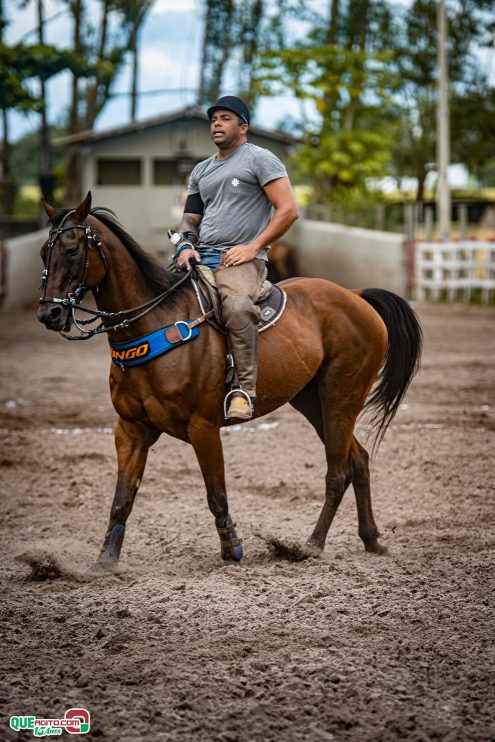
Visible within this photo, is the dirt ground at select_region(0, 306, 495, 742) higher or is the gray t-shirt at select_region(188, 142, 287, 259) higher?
the gray t-shirt at select_region(188, 142, 287, 259)

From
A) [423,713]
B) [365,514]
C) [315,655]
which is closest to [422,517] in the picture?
[365,514]

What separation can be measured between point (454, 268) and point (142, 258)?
16.9 metres

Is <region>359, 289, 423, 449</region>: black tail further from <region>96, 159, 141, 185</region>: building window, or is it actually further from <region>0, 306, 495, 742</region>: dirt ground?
<region>96, 159, 141, 185</region>: building window

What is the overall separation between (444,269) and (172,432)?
17251mm

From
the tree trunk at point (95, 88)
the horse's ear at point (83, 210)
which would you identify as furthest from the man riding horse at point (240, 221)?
the tree trunk at point (95, 88)

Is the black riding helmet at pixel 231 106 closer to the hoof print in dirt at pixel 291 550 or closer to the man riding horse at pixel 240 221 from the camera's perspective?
the man riding horse at pixel 240 221

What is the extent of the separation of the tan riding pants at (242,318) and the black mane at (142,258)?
0.31m

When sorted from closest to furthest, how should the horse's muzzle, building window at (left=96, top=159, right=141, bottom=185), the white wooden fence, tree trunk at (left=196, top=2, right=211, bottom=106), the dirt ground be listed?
the dirt ground < the horse's muzzle < the white wooden fence < building window at (left=96, top=159, right=141, bottom=185) < tree trunk at (left=196, top=2, right=211, bottom=106)

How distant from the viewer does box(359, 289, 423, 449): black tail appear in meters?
6.77

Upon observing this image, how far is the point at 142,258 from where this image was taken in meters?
5.73

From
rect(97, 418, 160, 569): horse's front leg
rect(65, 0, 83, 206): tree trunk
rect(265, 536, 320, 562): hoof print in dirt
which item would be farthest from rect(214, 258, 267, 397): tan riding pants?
rect(65, 0, 83, 206): tree trunk

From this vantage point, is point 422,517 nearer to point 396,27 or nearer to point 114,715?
point 114,715

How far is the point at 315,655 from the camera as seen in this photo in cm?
442

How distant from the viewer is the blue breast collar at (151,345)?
220 inches
